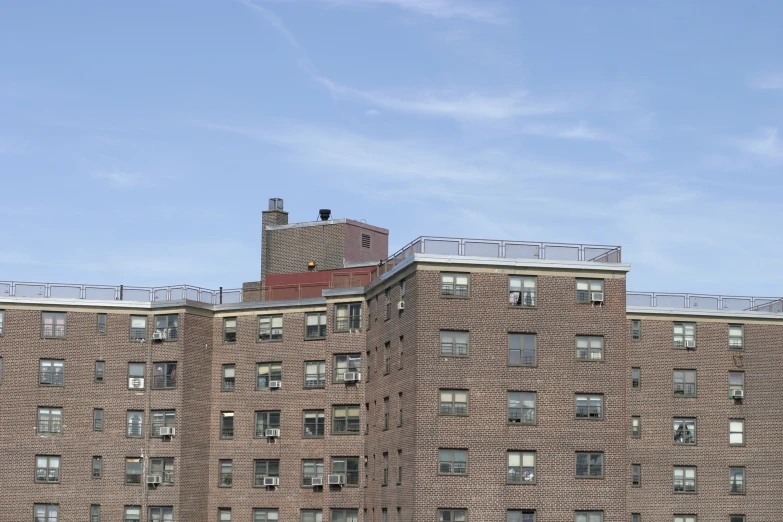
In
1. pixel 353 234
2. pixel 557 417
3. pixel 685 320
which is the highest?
pixel 353 234

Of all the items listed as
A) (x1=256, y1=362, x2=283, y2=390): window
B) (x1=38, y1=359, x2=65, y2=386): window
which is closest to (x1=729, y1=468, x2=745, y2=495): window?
(x1=256, y1=362, x2=283, y2=390): window

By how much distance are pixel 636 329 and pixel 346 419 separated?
61.2 ft

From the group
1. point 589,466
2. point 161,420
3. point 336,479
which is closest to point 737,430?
point 589,466

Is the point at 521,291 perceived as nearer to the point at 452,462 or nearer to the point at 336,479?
the point at 452,462

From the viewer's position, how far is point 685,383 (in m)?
93.1

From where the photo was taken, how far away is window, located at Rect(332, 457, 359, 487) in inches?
3531

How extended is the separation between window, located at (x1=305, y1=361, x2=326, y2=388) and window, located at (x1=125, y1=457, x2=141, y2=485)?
450 inches

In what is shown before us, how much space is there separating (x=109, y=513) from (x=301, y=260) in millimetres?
21599

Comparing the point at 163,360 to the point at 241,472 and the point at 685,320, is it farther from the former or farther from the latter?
the point at 685,320

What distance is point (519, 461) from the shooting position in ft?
260

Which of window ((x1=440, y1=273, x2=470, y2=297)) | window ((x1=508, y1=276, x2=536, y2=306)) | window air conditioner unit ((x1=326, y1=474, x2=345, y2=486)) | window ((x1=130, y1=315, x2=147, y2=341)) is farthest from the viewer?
window ((x1=130, y1=315, x2=147, y2=341))

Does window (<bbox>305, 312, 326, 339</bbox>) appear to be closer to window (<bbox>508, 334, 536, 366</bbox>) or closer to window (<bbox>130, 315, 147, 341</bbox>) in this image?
window (<bbox>130, 315, 147, 341</bbox>)

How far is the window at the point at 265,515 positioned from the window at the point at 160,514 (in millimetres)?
5210

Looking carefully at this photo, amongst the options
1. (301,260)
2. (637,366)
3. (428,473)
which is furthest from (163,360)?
(637,366)
